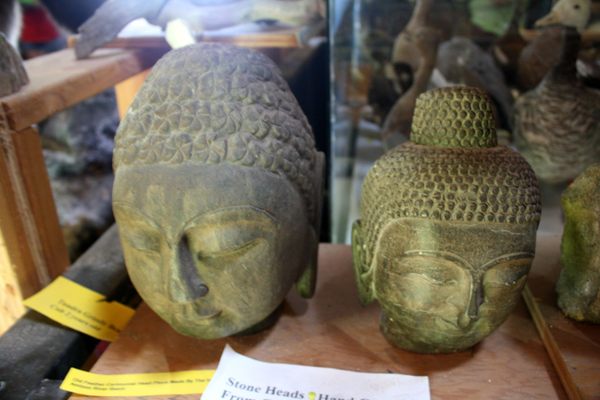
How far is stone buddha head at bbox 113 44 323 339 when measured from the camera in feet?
3.35

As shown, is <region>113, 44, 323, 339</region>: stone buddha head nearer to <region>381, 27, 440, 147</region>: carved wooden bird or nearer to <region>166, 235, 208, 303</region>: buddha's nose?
<region>166, 235, 208, 303</region>: buddha's nose

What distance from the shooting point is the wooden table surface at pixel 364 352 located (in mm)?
1137

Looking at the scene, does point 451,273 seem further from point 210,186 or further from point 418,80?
point 418,80

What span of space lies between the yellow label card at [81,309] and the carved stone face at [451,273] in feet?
2.41

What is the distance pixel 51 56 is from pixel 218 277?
A: 1.17 meters

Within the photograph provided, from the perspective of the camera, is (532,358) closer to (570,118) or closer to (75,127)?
(570,118)

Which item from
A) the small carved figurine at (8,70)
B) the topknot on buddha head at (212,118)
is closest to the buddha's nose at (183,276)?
the topknot on buddha head at (212,118)

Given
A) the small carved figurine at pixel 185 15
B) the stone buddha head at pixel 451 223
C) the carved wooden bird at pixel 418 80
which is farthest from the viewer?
the carved wooden bird at pixel 418 80

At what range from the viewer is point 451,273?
3.37ft

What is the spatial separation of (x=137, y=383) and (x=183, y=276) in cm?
31

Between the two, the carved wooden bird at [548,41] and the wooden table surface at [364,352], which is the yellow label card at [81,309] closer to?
the wooden table surface at [364,352]

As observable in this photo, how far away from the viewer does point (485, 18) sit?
211 cm

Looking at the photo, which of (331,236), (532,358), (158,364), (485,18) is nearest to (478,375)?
(532,358)

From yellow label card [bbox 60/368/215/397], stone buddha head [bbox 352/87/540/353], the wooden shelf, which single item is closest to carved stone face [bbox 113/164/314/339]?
yellow label card [bbox 60/368/215/397]
